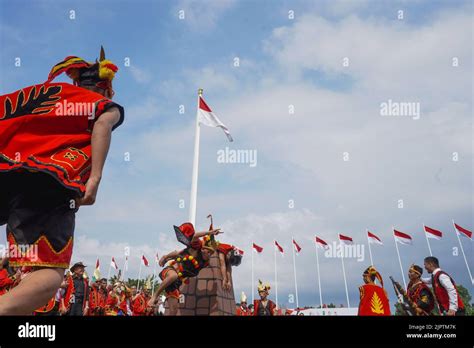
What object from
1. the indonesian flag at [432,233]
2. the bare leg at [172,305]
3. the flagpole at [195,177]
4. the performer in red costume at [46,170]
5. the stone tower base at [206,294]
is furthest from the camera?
the indonesian flag at [432,233]

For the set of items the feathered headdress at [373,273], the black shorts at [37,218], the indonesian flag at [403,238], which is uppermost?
the indonesian flag at [403,238]

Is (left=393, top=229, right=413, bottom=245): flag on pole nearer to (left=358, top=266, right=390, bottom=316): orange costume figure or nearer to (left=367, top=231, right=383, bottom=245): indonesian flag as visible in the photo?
(left=367, top=231, right=383, bottom=245): indonesian flag

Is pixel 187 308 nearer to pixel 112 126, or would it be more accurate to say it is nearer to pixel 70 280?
pixel 70 280

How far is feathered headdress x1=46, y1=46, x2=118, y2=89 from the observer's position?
10.3ft

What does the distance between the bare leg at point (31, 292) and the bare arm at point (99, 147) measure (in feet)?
1.44

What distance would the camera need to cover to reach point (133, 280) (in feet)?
192

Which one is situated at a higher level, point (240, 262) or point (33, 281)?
point (240, 262)

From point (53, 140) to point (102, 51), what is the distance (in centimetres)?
92

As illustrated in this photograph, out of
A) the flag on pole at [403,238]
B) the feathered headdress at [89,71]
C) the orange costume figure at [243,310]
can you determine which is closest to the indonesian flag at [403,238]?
the flag on pole at [403,238]

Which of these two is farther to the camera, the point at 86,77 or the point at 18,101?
the point at 86,77

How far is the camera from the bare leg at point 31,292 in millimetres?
2346

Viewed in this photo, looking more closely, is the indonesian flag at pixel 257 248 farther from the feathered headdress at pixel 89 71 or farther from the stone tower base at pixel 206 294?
the feathered headdress at pixel 89 71

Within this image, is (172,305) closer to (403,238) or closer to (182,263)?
(182,263)
